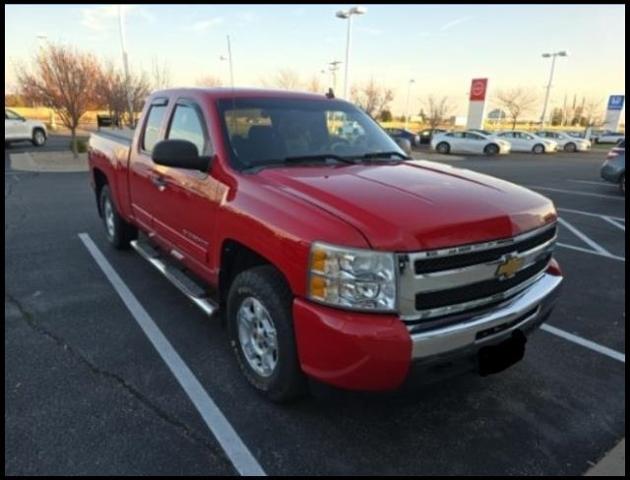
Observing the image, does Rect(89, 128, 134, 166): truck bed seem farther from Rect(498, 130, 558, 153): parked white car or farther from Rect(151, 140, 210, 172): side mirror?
Rect(498, 130, 558, 153): parked white car

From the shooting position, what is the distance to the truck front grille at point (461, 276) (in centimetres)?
226

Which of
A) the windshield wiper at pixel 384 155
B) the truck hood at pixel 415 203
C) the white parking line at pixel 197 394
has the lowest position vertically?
the white parking line at pixel 197 394

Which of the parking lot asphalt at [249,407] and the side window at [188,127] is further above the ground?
the side window at [188,127]

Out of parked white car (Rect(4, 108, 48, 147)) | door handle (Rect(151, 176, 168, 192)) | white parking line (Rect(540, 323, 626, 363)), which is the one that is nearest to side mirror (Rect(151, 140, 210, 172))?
door handle (Rect(151, 176, 168, 192))

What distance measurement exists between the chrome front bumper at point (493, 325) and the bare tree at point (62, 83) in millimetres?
17444

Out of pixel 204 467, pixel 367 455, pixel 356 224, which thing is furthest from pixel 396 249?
pixel 204 467

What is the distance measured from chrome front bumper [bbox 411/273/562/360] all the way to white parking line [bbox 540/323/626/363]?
3.41 ft

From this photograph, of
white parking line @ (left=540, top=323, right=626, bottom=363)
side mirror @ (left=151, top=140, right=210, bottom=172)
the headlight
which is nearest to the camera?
the headlight

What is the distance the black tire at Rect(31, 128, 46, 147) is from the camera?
2092 cm

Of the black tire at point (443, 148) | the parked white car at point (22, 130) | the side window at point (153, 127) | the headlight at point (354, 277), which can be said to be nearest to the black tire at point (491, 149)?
the black tire at point (443, 148)

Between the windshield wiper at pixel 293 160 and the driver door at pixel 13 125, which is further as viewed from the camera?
the driver door at pixel 13 125

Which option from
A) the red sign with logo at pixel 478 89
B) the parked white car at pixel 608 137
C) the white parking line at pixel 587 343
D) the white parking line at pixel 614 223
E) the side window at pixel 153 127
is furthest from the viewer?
the parked white car at pixel 608 137

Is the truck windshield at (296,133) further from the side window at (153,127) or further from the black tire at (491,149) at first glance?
the black tire at (491,149)

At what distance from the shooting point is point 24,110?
4131cm
